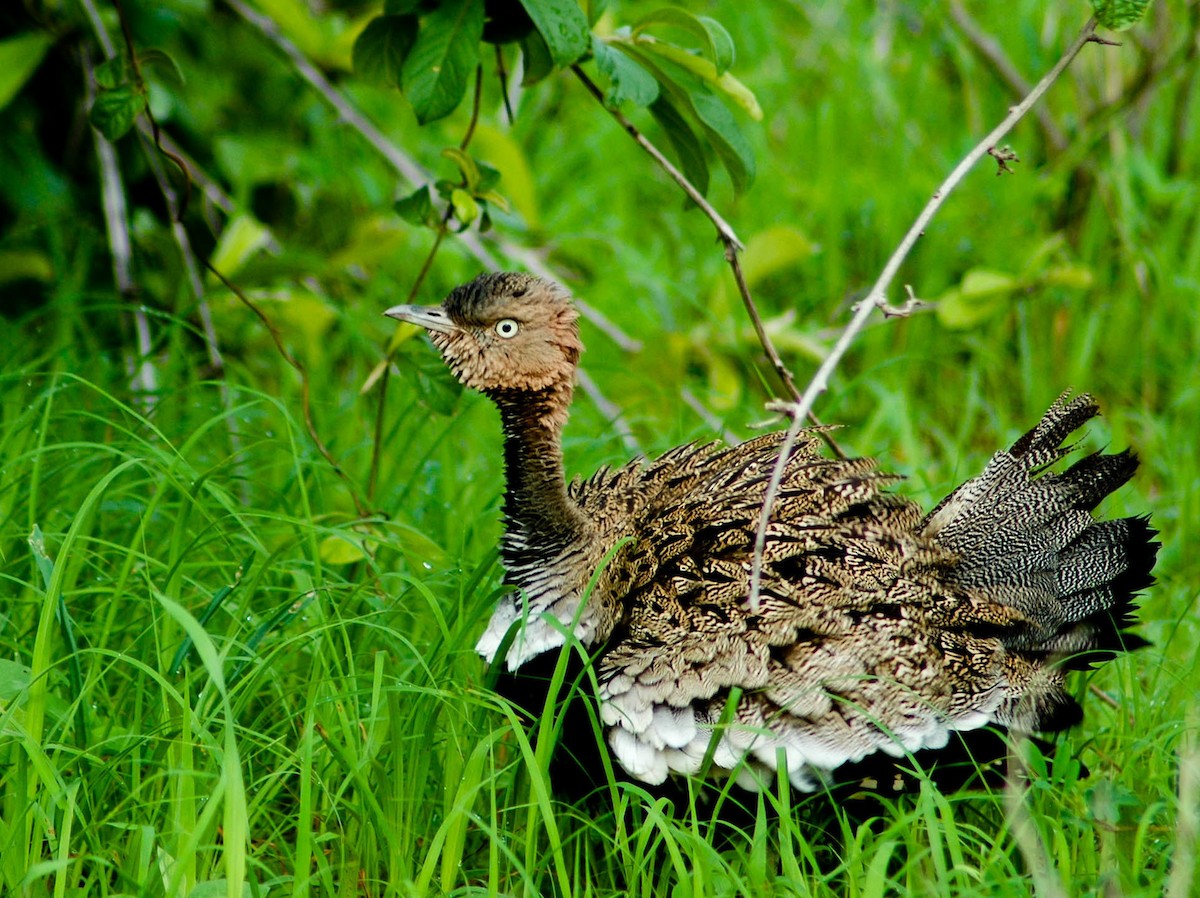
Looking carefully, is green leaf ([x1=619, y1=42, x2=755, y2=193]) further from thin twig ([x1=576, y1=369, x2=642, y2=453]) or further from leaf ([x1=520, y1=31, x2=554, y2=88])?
thin twig ([x1=576, y1=369, x2=642, y2=453])

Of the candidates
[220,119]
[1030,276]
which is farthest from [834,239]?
[220,119]

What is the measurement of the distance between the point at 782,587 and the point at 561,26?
1.08 metres

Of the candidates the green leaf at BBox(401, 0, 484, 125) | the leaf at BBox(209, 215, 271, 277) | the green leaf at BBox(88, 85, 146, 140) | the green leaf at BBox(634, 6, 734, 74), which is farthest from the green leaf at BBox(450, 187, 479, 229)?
the leaf at BBox(209, 215, 271, 277)

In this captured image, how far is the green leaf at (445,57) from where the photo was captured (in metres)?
2.45

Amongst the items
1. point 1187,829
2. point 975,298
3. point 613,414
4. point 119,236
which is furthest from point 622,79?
point 975,298

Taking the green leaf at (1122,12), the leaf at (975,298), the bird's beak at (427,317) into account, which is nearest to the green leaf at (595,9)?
the bird's beak at (427,317)

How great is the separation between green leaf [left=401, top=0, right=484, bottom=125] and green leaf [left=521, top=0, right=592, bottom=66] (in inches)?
6.2

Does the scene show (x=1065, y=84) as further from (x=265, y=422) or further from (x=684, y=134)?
(x=265, y=422)

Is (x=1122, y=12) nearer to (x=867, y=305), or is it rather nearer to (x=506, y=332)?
(x=867, y=305)

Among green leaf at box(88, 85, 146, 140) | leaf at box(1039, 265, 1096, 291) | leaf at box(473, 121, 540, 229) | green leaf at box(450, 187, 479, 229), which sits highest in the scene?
leaf at box(473, 121, 540, 229)

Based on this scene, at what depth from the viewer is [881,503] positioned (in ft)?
8.79

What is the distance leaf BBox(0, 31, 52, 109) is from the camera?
11.1 ft

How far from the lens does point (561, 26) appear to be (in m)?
Answer: 2.34

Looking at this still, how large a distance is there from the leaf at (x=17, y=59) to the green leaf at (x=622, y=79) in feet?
5.75
